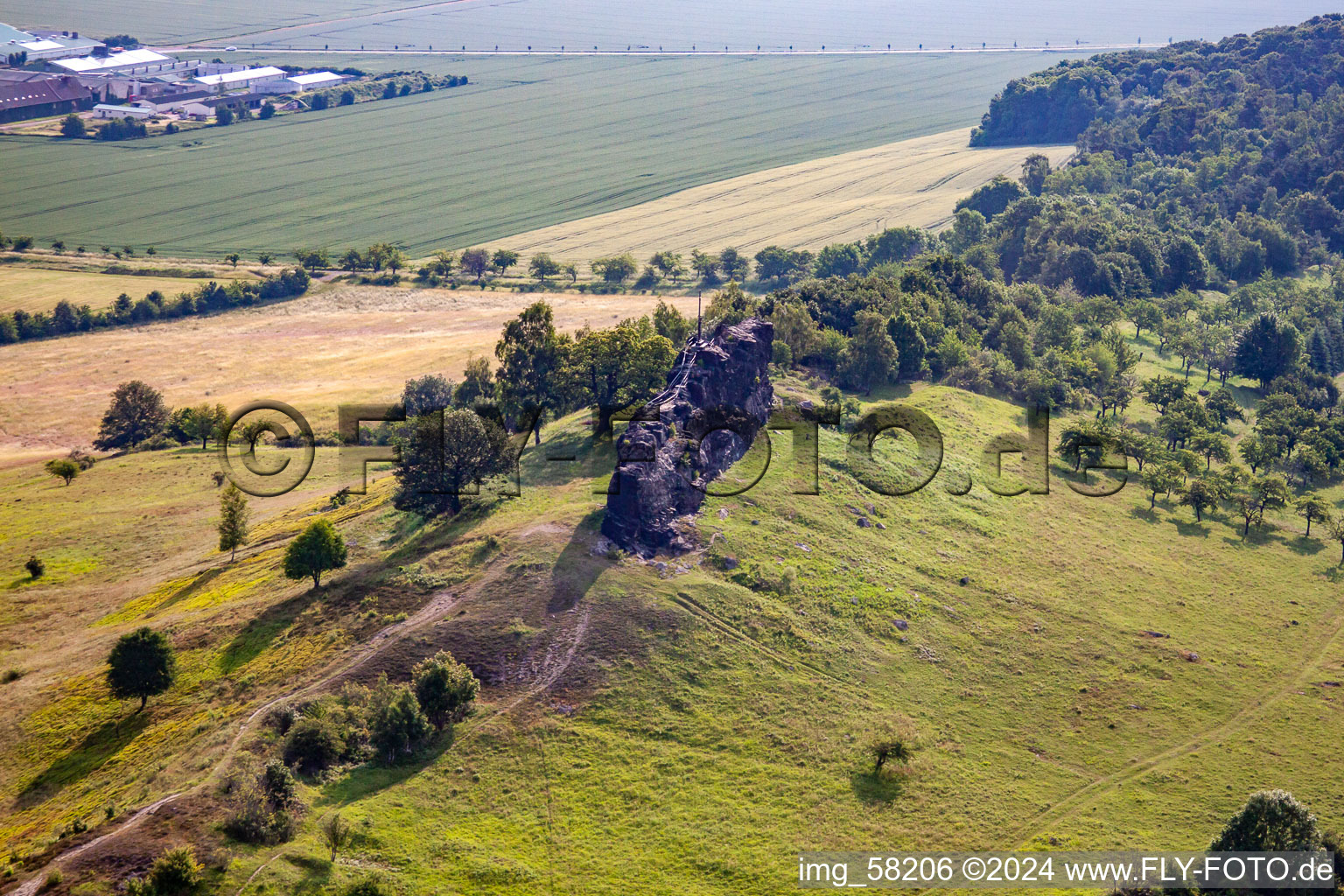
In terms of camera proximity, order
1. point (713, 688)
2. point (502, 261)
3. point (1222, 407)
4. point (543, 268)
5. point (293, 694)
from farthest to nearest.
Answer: point (502, 261), point (543, 268), point (1222, 407), point (713, 688), point (293, 694)

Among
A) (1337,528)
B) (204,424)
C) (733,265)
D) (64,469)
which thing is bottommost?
(1337,528)

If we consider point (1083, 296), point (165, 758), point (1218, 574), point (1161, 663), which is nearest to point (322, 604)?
point (165, 758)

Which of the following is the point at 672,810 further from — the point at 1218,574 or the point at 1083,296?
the point at 1083,296

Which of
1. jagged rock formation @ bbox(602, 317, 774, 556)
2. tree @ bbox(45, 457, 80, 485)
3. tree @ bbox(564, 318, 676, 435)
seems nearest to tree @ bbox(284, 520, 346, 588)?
jagged rock formation @ bbox(602, 317, 774, 556)

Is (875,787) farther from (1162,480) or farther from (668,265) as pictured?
(668,265)

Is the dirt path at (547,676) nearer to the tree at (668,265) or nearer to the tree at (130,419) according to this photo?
the tree at (130,419)

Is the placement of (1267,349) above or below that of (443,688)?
above

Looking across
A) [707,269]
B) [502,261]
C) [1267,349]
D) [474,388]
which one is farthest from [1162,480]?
[502,261]
